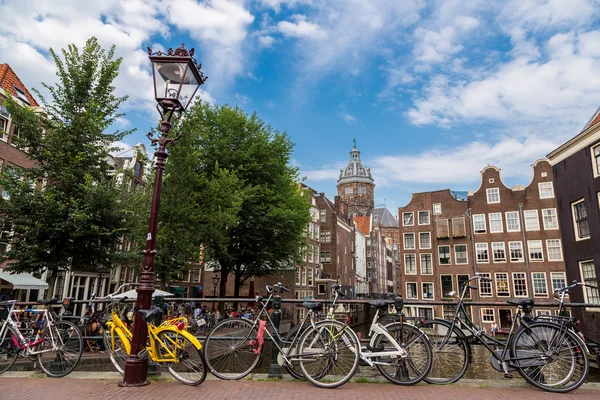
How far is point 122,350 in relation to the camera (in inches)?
231

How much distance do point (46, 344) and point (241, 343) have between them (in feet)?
11.5

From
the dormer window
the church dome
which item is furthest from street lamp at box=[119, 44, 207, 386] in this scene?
the church dome

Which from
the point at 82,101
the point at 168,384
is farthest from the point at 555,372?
the point at 82,101

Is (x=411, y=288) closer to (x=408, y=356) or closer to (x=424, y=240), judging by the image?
(x=424, y=240)

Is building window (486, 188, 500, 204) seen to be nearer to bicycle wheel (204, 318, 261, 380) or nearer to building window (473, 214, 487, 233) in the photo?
building window (473, 214, 487, 233)

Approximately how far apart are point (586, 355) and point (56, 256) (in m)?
14.7

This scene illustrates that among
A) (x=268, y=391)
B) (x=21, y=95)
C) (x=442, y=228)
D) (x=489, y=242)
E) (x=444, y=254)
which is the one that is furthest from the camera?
(x=442, y=228)

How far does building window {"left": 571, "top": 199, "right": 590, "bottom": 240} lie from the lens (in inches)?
703

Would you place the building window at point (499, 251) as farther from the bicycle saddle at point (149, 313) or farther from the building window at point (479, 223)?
the bicycle saddle at point (149, 313)

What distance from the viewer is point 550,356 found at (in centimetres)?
497

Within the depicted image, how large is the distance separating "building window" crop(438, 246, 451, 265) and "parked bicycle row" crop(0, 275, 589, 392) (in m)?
38.7

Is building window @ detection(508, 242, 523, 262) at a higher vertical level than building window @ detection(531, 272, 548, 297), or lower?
higher

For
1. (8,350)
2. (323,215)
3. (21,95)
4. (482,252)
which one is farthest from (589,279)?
(323,215)

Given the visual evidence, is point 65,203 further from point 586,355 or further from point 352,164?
point 352,164
